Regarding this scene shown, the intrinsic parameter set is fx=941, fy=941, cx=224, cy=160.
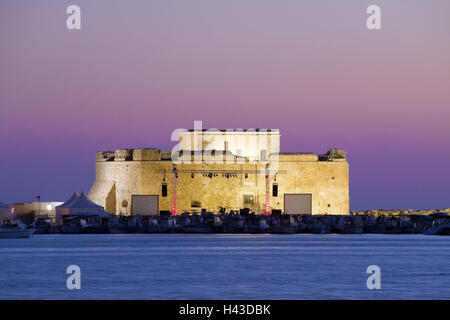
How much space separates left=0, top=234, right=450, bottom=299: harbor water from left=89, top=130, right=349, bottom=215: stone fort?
68.6 feet

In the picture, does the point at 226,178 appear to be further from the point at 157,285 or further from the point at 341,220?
the point at 157,285

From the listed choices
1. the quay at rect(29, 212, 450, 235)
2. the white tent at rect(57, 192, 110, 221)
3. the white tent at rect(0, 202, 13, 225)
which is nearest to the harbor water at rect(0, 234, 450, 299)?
the white tent at rect(57, 192, 110, 221)

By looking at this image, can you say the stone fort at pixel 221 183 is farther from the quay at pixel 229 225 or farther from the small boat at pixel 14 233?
the small boat at pixel 14 233

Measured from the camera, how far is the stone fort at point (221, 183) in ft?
195

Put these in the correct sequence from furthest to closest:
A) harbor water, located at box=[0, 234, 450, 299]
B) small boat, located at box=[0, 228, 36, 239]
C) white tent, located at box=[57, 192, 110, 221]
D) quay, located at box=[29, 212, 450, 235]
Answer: quay, located at box=[29, 212, 450, 235] → white tent, located at box=[57, 192, 110, 221] → small boat, located at box=[0, 228, 36, 239] → harbor water, located at box=[0, 234, 450, 299]

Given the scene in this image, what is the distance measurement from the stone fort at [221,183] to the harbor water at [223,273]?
2090 cm

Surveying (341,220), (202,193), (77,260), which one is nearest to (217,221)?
(202,193)

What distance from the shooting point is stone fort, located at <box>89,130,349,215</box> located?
59.6m

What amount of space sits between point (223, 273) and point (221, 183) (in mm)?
34256
